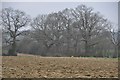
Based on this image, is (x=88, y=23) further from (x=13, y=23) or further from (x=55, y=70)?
(x=55, y=70)

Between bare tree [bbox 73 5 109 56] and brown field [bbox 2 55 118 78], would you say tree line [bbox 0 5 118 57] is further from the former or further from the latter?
brown field [bbox 2 55 118 78]

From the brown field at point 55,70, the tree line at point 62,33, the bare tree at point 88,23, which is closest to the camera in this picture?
the brown field at point 55,70

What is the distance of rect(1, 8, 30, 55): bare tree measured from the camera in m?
16.4

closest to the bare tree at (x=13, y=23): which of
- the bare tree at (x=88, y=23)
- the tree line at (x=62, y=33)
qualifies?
the tree line at (x=62, y=33)

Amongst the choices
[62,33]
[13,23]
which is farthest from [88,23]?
[13,23]

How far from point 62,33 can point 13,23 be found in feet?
13.6

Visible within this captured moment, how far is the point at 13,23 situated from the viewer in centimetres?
1823

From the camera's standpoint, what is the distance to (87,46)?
1702cm

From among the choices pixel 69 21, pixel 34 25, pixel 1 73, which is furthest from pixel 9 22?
pixel 1 73

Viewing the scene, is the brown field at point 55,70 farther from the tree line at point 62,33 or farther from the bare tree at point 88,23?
the bare tree at point 88,23

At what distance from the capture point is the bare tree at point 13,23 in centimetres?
1641

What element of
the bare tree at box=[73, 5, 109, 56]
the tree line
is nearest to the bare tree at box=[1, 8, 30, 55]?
the tree line

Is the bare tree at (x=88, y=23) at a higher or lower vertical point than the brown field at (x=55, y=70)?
higher

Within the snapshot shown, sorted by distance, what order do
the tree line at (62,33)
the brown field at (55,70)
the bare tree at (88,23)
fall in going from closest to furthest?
the brown field at (55,70) → the tree line at (62,33) → the bare tree at (88,23)
